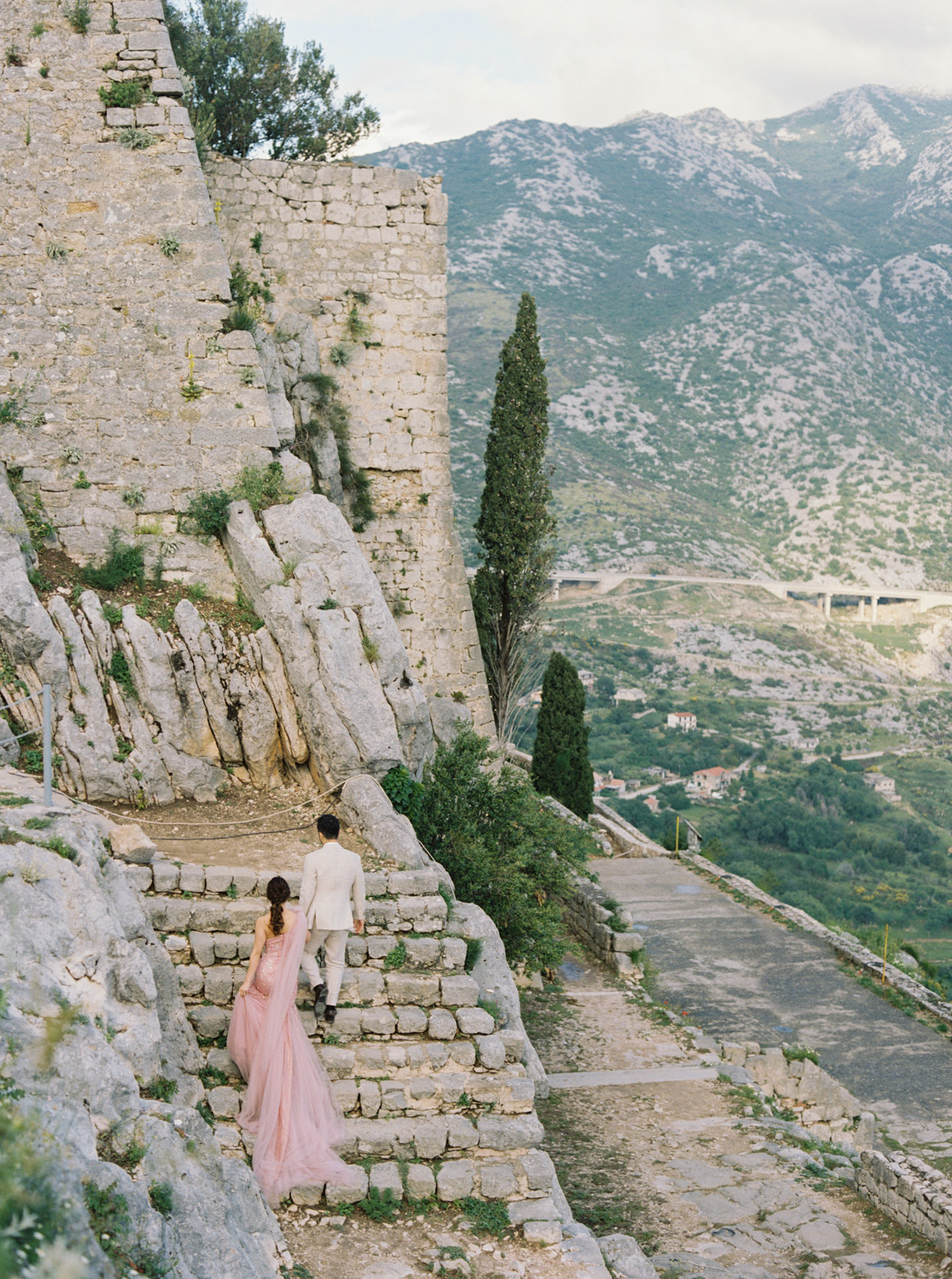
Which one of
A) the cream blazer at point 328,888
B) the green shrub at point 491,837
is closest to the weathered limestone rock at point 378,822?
the green shrub at point 491,837

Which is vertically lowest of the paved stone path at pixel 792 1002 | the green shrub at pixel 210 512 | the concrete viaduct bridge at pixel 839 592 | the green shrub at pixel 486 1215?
the paved stone path at pixel 792 1002

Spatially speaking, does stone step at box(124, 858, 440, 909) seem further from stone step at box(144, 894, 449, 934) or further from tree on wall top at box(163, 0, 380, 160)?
tree on wall top at box(163, 0, 380, 160)

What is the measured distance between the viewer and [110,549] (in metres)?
11.0

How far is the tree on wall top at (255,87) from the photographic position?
15.8 meters

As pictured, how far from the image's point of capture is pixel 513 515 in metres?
19.8

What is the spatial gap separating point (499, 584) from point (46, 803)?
13478mm

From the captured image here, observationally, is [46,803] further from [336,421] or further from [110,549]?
[336,421]

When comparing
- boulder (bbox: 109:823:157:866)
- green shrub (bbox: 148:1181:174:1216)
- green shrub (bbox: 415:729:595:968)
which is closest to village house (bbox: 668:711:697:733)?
green shrub (bbox: 415:729:595:968)

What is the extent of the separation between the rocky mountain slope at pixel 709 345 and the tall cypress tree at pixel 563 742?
650 inches

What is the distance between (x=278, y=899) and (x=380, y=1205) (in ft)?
6.22

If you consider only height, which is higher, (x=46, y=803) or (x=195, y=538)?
(x=195, y=538)

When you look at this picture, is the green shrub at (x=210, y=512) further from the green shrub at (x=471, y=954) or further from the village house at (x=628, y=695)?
the village house at (x=628, y=695)

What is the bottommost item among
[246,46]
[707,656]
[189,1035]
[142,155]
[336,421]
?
[707,656]

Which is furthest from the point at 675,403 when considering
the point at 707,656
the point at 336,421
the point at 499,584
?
the point at 336,421
